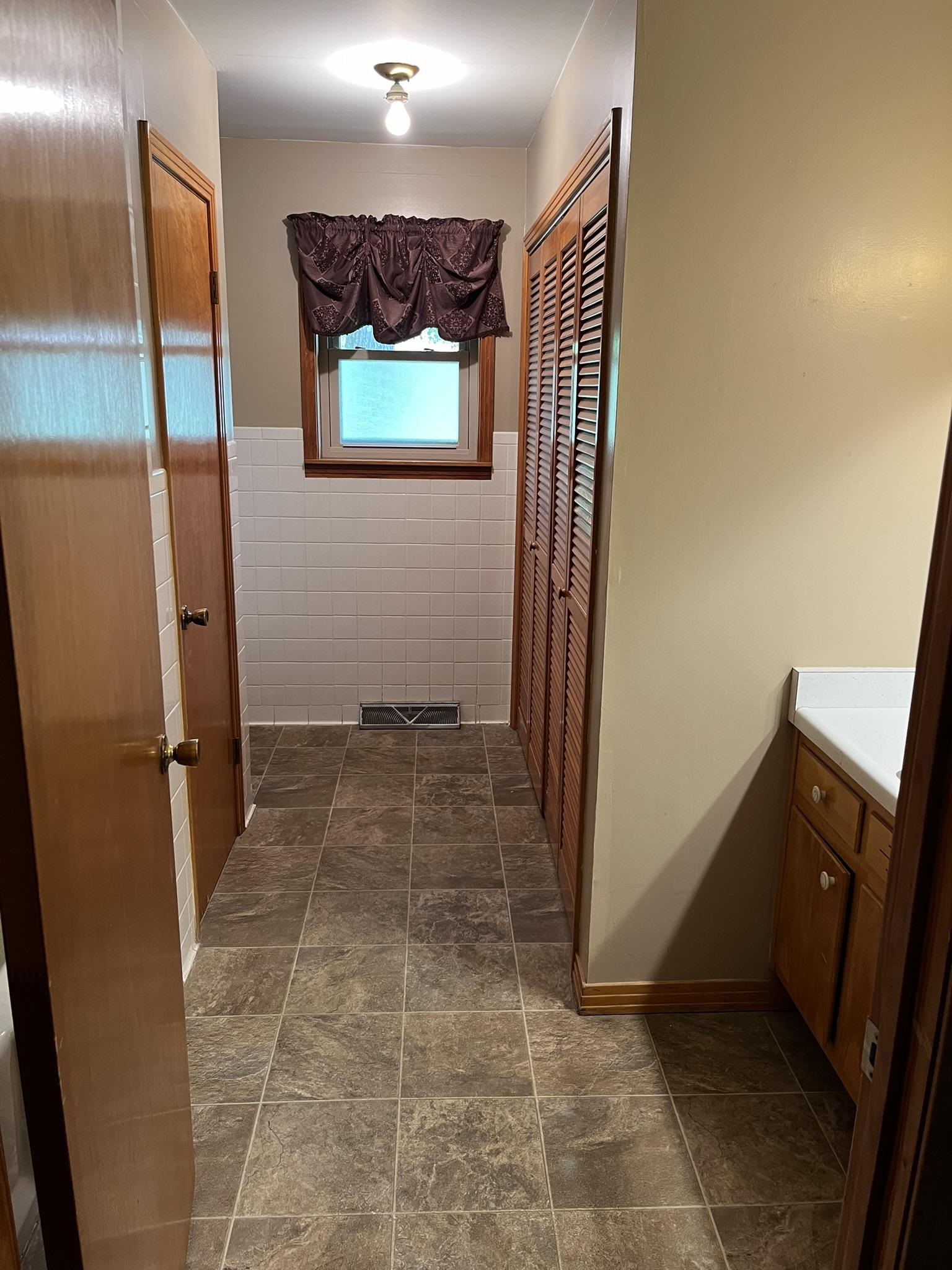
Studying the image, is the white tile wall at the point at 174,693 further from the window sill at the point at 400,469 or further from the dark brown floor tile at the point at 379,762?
the window sill at the point at 400,469

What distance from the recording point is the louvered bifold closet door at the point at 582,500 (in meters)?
2.40

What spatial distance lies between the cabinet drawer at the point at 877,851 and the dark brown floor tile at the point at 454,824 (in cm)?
168

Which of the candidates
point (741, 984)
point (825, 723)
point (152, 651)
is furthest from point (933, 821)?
point (741, 984)

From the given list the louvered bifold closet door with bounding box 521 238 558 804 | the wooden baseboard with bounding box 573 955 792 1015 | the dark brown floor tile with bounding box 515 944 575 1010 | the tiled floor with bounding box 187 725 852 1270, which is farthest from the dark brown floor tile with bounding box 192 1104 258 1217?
the louvered bifold closet door with bounding box 521 238 558 804

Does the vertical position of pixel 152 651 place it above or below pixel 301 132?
below

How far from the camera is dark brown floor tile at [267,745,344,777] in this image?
396 centimetres

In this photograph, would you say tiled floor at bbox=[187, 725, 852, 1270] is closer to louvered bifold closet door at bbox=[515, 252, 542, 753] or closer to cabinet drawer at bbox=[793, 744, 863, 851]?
cabinet drawer at bbox=[793, 744, 863, 851]

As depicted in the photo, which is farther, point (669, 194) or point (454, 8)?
point (454, 8)

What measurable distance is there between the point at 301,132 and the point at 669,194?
2390 mm

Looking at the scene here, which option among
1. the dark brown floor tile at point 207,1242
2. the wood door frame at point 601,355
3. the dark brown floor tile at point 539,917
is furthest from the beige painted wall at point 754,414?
the dark brown floor tile at point 207,1242

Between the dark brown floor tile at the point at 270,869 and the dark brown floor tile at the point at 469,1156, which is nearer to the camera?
the dark brown floor tile at the point at 469,1156

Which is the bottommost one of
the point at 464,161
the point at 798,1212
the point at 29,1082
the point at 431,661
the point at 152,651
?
the point at 798,1212

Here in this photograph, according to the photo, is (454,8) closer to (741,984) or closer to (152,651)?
(152,651)

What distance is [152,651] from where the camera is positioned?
150 cm
